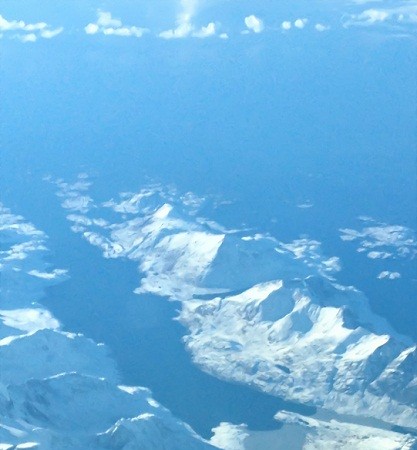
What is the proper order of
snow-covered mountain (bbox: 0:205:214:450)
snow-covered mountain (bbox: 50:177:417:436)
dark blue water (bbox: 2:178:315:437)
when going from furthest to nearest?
snow-covered mountain (bbox: 50:177:417:436) → dark blue water (bbox: 2:178:315:437) → snow-covered mountain (bbox: 0:205:214:450)

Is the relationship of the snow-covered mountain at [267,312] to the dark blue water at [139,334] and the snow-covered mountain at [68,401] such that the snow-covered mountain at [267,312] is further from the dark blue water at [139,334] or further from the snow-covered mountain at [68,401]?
the snow-covered mountain at [68,401]

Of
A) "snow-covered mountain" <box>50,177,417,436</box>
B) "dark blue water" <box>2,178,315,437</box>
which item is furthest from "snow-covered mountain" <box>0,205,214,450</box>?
"snow-covered mountain" <box>50,177,417,436</box>

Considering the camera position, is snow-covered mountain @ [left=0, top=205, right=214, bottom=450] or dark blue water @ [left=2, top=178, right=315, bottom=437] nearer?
snow-covered mountain @ [left=0, top=205, right=214, bottom=450]

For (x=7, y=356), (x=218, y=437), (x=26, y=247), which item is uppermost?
(x=26, y=247)

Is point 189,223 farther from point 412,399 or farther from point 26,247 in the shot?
point 412,399

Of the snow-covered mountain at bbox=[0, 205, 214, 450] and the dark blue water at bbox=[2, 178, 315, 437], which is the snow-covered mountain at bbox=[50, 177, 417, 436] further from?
the snow-covered mountain at bbox=[0, 205, 214, 450]

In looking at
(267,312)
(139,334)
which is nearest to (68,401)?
(139,334)

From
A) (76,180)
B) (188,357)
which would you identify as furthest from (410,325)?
(76,180)

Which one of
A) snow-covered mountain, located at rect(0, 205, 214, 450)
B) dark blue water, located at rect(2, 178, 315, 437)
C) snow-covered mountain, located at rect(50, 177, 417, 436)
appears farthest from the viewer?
snow-covered mountain, located at rect(50, 177, 417, 436)
